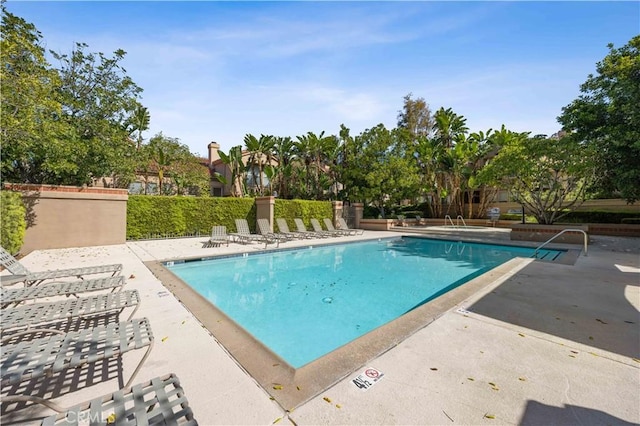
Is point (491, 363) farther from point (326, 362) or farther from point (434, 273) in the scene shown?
point (434, 273)

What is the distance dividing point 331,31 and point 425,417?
11449mm

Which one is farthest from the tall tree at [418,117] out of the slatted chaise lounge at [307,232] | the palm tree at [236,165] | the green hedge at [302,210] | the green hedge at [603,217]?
the slatted chaise lounge at [307,232]

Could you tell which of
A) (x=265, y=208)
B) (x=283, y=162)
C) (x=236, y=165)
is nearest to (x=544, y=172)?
(x=265, y=208)

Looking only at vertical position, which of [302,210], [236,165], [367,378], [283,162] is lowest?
[367,378]

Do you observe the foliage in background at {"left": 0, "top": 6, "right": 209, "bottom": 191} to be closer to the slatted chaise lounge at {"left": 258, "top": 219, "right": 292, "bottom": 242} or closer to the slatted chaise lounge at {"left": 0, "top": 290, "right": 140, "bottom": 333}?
the slatted chaise lounge at {"left": 0, "top": 290, "right": 140, "bottom": 333}

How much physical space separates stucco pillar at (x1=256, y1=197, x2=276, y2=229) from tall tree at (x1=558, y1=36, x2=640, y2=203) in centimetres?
1661

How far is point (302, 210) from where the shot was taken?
20.4 m

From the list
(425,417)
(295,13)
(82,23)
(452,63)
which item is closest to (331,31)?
(295,13)

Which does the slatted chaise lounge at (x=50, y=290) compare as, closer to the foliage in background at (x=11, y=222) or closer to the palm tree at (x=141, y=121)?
the foliage in background at (x=11, y=222)

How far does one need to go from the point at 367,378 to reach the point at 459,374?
39.7 inches

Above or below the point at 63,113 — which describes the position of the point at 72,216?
below

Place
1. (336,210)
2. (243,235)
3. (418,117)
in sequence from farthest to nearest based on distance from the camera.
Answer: (418,117) < (336,210) < (243,235)

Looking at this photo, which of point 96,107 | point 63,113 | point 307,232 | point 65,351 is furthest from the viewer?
point 307,232

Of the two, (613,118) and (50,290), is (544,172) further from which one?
(50,290)
